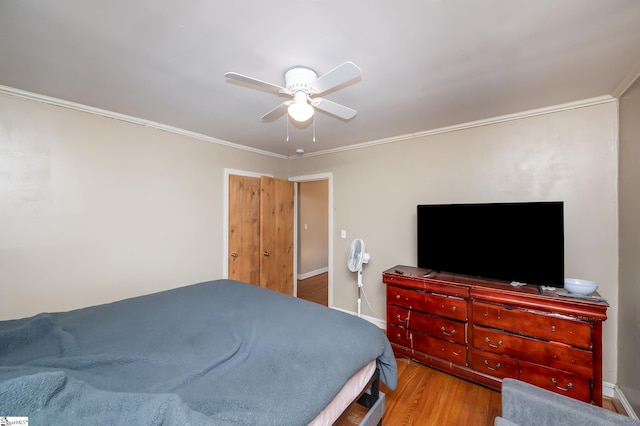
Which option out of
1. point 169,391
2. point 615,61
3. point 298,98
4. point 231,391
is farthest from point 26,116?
point 615,61

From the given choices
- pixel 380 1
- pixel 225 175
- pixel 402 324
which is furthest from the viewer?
pixel 225 175

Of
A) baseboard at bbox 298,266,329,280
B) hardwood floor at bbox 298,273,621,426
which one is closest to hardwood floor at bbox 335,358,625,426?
hardwood floor at bbox 298,273,621,426

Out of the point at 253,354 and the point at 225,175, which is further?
the point at 225,175

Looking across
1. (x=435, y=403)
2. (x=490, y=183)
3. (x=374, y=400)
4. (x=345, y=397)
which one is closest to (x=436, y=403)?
(x=435, y=403)

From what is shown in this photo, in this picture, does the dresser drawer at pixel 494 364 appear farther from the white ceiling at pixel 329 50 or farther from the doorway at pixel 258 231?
the doorway at pixel 258 231

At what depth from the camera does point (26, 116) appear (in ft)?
6.74

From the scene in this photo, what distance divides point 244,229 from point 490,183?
3109 millimetres

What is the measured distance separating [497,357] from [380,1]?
8.68ft

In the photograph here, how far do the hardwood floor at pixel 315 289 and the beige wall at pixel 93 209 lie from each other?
1.93m

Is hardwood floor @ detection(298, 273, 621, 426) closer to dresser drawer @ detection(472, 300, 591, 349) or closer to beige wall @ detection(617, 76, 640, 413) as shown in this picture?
beige wall @ detection(617, 76, 640, 413)

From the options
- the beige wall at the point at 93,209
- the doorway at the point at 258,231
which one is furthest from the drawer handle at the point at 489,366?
the beige wall at the point at 93,209

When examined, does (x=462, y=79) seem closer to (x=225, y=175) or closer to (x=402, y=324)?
(x=402, y=324)

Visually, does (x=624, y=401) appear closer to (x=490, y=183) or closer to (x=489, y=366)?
(x=489, y=366)

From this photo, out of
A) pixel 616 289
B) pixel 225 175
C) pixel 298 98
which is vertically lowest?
pixel 616 289
